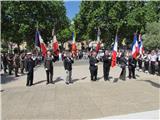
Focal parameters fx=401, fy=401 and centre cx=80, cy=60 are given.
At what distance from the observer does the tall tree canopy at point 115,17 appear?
62625 mm

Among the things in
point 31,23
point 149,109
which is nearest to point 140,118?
point 149,109

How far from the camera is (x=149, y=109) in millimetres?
12703

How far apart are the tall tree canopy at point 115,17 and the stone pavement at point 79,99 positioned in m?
42.9

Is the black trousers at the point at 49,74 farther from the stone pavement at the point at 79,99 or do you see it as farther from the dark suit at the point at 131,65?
the dark suit at the point at 131,65

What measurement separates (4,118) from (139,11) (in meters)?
53.1

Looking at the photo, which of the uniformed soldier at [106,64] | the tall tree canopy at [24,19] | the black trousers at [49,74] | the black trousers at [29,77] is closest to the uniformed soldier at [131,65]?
the uniformed soldier at [106,64]

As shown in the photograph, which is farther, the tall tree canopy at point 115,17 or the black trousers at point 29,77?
the tall tree canopy at point 115,17

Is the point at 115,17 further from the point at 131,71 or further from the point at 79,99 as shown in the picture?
the point at 79,99

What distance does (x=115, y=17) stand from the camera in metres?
63.2

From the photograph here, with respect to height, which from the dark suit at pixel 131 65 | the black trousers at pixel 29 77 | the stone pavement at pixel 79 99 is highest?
the dark suit at pixel 131 65

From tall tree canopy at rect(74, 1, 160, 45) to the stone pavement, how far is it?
141 feet

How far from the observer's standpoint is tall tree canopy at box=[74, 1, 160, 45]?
205 feet

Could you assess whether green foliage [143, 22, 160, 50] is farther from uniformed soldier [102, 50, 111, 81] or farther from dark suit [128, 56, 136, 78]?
uniformed soldier [102, 50, 111, 81]

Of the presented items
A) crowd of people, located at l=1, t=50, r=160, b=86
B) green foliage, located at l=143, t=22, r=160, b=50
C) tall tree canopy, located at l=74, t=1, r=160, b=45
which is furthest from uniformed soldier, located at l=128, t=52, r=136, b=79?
tall tree canopy, located at l=74, t=1, r=160, b=45
